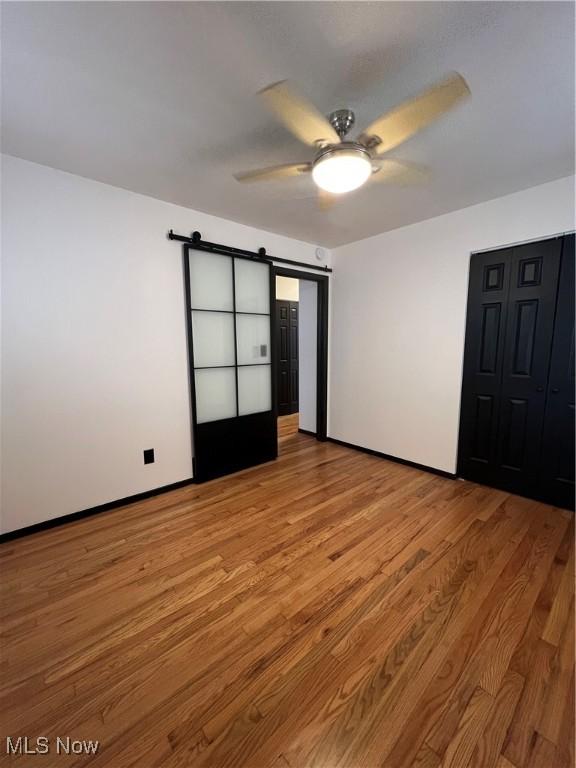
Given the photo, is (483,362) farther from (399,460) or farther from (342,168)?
(342,168)

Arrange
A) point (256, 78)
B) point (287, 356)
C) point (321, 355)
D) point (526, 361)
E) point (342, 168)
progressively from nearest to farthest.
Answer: point (256, 78), point (342, 168), point (526, 361), point (321, 355), point (287, 356)

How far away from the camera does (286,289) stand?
17.4 ft

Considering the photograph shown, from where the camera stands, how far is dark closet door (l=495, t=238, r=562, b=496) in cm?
235

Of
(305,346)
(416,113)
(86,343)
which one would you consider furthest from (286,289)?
(416,113)

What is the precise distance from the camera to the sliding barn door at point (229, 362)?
2.84 metres

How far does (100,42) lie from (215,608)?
2.52 m

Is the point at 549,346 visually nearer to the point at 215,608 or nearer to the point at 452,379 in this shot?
the point at 452,379

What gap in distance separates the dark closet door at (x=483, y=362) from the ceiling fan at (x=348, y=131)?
1.33 meters

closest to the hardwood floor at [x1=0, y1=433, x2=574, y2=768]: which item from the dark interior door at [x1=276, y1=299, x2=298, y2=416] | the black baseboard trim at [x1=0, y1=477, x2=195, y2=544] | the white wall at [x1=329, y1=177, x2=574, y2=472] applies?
the black baseboard trim at [x1=0, y1=477, x2=195, y2=544]

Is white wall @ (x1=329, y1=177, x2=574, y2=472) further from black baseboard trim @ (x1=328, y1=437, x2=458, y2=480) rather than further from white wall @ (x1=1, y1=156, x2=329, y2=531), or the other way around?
white wall @ (x1=1, y1=156, x2=329, y2=531)

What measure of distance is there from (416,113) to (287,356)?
431 centimetres

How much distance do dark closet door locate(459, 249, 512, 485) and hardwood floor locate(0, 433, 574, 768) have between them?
21.2 inches

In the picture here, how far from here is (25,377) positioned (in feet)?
6.73

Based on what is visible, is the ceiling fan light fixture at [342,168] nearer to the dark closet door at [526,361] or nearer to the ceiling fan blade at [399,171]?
the ceiling fan blade at [399,171]
